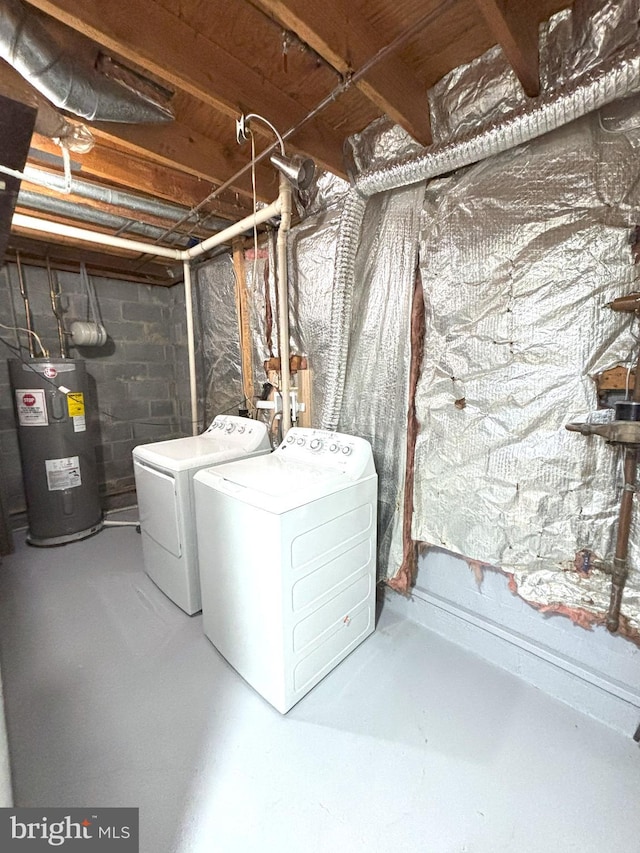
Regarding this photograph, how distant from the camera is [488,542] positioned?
1516 mm

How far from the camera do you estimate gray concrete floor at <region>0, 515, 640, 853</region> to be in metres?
1.02

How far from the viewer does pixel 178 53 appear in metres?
1.20

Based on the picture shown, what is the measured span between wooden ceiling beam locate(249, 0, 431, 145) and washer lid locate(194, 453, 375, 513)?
4.73 feet

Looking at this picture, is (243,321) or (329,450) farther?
(243,321)

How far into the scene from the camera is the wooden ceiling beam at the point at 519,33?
0.99m

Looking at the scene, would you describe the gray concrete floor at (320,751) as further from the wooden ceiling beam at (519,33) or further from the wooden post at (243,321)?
the wooden ceiling beam at (519,33)

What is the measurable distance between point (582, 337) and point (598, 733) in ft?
4.71

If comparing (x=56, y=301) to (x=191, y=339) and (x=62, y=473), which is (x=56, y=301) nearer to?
(x=191, y=339)

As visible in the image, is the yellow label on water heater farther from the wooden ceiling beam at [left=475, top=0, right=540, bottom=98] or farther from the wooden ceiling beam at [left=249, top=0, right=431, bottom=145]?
the wooden ceiling beam at [left=475, top=0, right=540, bottom=98]

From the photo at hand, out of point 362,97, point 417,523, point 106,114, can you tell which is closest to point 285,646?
point 417,523

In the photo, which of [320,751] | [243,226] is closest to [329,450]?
[320,751]

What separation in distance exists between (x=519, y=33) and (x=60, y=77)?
1486mm

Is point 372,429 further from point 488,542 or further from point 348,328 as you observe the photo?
point 488,542

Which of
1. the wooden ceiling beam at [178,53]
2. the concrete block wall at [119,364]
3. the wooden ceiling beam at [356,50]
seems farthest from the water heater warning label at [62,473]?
the wooden ceiling beam at [356,50]
